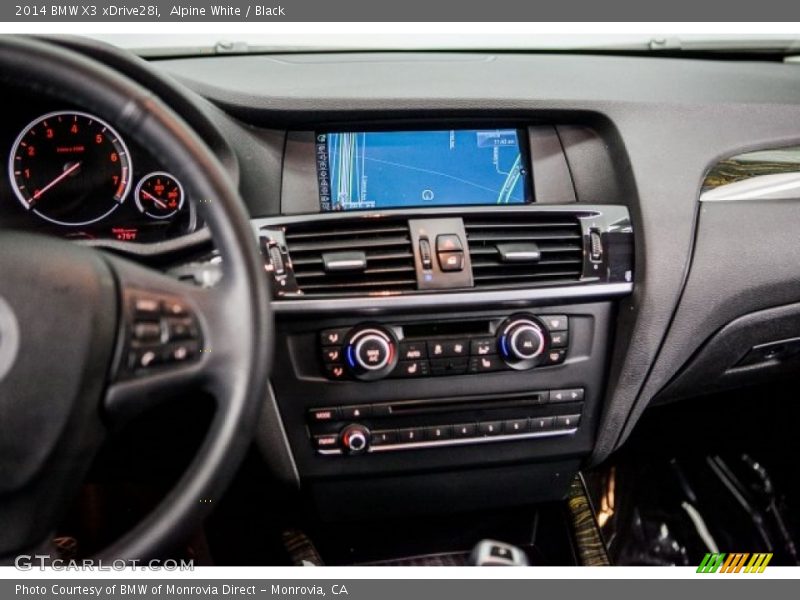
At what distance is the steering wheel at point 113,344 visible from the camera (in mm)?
930

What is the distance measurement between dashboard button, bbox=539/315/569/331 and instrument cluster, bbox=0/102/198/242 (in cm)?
64

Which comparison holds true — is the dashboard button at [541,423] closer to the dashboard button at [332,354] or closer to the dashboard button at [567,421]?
the dashboard button at [567,421]

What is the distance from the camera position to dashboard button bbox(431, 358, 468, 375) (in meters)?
1.43

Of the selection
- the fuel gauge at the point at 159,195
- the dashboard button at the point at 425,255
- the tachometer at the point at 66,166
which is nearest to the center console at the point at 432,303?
the dashboard button at the point at 425,255

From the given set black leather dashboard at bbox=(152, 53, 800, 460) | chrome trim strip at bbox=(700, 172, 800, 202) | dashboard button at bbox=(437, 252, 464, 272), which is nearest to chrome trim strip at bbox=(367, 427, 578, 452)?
black leather dashboard at bbox=(152, 53, 800, 460)

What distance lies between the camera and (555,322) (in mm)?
1458

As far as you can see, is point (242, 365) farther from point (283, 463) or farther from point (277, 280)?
point (283, 463)

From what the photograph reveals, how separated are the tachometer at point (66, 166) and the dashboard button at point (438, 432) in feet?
2.26

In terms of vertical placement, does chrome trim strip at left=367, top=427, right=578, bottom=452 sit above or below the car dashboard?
below

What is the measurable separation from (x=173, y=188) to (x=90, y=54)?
0.88 feet

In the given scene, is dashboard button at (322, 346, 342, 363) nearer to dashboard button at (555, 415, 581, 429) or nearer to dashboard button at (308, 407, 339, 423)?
dashboard button at (308, 407, 339, 423)

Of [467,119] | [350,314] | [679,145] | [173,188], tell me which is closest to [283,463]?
[350,314]

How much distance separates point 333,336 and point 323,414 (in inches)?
6.2

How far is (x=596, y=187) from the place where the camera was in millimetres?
1521
